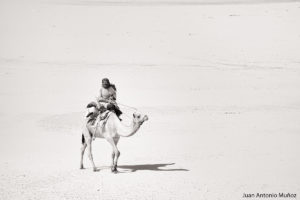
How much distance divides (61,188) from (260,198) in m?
3.84

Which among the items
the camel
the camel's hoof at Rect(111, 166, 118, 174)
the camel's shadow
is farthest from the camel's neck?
the camel's shadow

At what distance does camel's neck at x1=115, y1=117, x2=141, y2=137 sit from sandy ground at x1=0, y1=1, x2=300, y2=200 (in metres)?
0.97

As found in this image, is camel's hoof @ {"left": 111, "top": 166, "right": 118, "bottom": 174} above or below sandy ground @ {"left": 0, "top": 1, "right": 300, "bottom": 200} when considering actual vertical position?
below

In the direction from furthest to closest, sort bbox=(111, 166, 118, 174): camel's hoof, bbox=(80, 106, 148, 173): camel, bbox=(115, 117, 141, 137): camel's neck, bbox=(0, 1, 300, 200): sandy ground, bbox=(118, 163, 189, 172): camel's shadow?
bbox=(118, 163, 189, 172): camel's shadow
bbox=(111, 166, 118, 174): camel's hoof
bbox=(0, 1, 300, 200): sandy ground
bbox=(80, 106, 148, 173): camel
bbox=(115, 117, 141, 137): camel's neck

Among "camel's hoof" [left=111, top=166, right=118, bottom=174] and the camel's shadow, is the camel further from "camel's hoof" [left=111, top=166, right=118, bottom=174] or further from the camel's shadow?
the camel's shadow

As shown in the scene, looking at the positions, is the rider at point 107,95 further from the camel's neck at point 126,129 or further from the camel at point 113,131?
the camel's neck at point 126,129

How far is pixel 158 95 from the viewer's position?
25750 millimetres

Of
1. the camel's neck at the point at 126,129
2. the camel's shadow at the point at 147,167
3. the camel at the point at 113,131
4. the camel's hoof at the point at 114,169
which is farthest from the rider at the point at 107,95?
the camel's shadow at the point at 147,167

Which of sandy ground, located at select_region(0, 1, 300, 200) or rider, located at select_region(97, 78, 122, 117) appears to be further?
rider, located at select_region(97, 78, 122, 117)

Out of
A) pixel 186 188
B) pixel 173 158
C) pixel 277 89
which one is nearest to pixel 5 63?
pixel 277 89

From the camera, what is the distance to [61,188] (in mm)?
13586

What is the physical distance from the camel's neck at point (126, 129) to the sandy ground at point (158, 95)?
0.97 metres

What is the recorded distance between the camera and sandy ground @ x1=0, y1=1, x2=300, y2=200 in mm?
14188

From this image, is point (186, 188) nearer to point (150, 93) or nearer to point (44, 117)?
point (44, 117)
